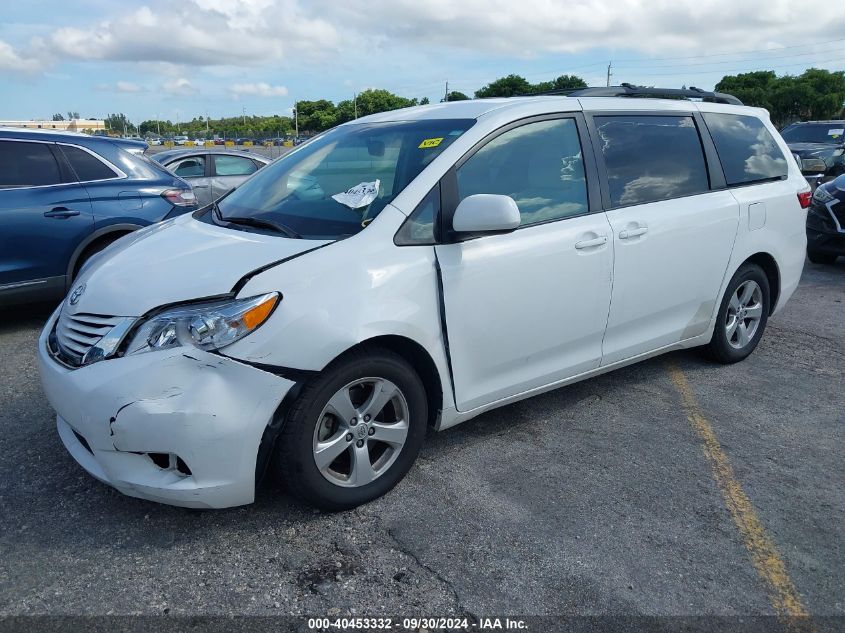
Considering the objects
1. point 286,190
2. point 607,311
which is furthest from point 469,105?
point 607,311

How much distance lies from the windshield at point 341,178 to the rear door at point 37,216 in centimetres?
258

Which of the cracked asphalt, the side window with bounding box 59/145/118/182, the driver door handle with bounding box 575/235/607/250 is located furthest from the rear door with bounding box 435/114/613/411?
the side window with bounding box 59/145/118/182

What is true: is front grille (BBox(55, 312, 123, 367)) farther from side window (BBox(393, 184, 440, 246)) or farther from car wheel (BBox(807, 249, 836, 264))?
car wheel (BBox(807, 249, 836, 264))

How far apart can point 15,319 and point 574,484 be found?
534 cm

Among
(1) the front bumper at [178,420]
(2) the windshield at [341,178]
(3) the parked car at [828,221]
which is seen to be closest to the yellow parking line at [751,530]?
(1) the front bumper at [178,420]

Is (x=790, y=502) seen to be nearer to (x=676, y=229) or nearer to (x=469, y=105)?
(x=676, y=229)

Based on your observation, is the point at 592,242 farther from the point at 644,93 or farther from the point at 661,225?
the point at 644,93

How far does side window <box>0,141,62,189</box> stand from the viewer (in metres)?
5.83

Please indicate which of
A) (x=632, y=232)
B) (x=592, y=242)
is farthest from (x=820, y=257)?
(x=592, y=242)

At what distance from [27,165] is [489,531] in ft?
16.7

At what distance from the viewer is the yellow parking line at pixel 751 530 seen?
2.64 meters

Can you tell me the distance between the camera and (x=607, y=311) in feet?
12.9

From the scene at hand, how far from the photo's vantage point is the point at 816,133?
57.6 feet

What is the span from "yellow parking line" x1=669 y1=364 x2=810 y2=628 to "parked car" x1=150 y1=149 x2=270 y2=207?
8573mm
